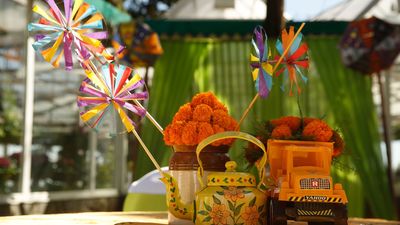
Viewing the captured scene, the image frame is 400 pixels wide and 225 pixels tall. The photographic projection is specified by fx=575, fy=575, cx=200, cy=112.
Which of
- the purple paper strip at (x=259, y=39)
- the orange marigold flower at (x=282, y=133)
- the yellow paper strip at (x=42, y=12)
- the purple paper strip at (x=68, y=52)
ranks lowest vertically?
the orange marigold flower at (x=282, y=133)

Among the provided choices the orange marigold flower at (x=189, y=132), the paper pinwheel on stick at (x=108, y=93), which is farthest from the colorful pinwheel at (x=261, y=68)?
the paper pinwheel on stick at (x=108, y=93)

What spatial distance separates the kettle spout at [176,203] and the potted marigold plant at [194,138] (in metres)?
0.02

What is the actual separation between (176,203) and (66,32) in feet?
1.65

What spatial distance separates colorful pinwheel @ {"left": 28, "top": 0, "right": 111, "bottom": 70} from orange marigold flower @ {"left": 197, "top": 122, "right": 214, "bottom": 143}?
0.30 meters

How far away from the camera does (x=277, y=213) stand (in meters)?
1.30

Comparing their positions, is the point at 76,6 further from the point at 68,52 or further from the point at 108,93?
the point at 108,93

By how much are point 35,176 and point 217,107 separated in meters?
4.33

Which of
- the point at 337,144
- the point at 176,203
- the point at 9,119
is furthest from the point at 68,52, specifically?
the point at 9,119

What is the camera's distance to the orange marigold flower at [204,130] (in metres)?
1.38

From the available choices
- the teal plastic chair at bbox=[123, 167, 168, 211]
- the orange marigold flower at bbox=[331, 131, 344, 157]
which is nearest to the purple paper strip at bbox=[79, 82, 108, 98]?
the orange marigold flower at bbox=[331, 131, 344, 157]

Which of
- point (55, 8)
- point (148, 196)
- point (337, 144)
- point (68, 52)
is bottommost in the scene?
point (148, 196)

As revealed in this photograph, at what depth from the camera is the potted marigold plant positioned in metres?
1.39

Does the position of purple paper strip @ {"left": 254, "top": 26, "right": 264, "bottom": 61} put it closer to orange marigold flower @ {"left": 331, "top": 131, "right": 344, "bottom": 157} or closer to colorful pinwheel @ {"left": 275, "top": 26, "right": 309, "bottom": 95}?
colorful pinwheel @ {"left": 275, "top": 26, "right": 309, "bottom": 95}

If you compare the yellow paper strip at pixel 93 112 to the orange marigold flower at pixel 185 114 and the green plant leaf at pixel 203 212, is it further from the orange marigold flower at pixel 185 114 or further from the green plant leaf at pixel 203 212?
the green plant leaf at pixel 203 212
